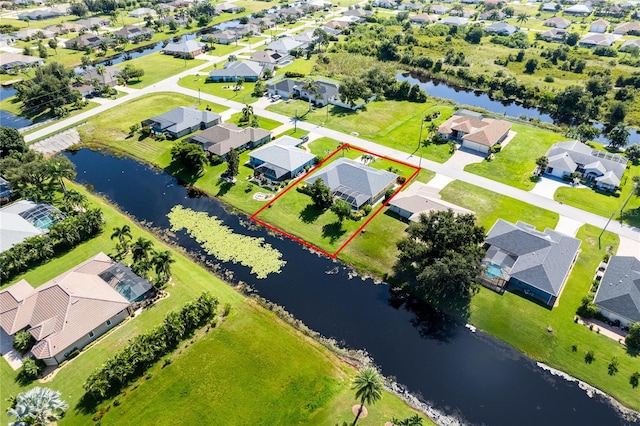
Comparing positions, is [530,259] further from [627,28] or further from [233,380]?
[627,28]

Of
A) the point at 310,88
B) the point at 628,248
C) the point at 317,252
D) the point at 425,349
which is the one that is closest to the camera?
the point at 425,349

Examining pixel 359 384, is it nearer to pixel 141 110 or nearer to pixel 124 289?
pixel 124 289

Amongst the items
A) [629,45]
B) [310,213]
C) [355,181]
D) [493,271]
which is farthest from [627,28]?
[310,213]

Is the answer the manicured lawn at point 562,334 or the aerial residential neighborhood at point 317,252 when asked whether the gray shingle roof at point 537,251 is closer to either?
the aerial residential neighborhood at point 317,252

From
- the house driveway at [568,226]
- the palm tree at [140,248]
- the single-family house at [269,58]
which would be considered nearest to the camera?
the palm tree at [140,248]

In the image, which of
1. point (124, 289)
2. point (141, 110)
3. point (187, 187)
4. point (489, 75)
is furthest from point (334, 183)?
point (489, 75)

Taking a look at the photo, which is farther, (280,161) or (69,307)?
(280,161)

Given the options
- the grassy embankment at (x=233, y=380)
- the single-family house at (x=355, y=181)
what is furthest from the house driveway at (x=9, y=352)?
the single-family house at (x=355, y=181)
